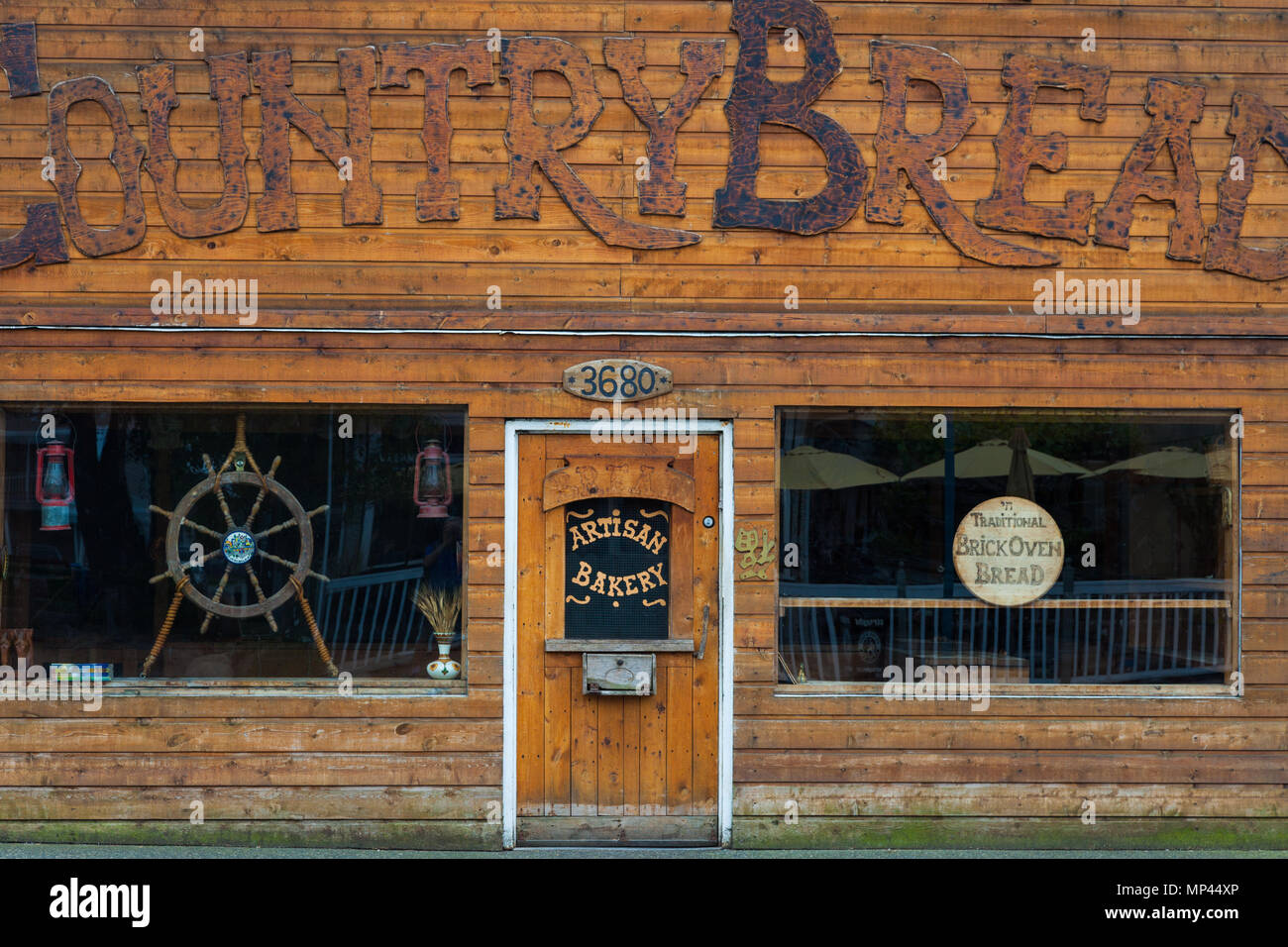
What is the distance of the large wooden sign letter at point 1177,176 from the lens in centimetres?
777

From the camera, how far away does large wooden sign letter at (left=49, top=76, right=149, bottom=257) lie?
25.1 ft

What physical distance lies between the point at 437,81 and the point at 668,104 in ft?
4.55

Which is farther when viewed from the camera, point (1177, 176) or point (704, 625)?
point (1177, 176)

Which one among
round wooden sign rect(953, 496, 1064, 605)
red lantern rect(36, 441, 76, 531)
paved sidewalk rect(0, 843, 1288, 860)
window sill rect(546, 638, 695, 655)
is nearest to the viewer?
paved sidewalk rect(0, 843, 1288, 860)

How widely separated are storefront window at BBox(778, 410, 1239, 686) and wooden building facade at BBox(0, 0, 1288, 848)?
4 cm

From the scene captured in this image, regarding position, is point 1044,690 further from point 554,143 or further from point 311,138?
point 311,138

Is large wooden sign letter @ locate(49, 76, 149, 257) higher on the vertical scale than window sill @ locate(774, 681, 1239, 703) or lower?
higher

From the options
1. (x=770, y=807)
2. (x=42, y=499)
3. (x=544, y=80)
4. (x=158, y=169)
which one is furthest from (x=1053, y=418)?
(x=42, y=499)

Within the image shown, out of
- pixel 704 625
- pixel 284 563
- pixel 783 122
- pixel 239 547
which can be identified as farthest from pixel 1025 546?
pixel 239 547

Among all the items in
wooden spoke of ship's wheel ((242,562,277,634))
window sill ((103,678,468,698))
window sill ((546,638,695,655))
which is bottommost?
window sill ((103,678,468,698))

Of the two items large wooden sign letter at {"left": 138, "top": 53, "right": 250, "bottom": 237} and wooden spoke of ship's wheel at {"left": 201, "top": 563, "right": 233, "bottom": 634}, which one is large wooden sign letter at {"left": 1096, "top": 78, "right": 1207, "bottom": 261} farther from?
wooden spoke of ship's wheel at {"left": 201, "top": 563, "right": 233, "bottom": 634}

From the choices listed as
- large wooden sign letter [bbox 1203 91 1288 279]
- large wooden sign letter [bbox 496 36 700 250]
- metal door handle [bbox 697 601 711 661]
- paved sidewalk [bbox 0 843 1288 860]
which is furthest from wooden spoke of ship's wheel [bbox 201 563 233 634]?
large wooden sign letter [bbox 1203 91 1288 279]

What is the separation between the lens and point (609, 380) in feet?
25.1
